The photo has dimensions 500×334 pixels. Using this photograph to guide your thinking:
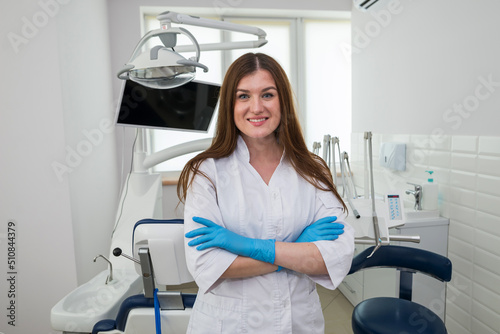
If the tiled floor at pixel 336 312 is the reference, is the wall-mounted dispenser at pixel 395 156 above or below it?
above

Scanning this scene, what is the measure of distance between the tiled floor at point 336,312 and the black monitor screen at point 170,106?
154 cm

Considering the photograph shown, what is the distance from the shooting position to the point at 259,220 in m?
1.06

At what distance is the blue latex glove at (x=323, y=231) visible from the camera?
3.32ft

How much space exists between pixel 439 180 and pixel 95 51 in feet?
8.39

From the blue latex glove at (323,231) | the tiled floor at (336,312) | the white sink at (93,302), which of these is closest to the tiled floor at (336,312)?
the tiled floor at (336,312)

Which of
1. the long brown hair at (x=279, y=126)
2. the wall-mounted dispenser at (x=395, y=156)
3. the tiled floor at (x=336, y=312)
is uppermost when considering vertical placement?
the long brown hair at (x=279, y=126)

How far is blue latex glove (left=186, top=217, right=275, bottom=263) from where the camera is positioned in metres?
0.96

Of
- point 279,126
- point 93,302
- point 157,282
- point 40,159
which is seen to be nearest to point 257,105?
point 279,126

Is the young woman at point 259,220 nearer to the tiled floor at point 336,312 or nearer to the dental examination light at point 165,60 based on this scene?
the dental examination light at point 165,60

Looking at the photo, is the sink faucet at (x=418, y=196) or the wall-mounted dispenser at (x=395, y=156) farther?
the wall-mounted dispenser at (x=395, y=156)

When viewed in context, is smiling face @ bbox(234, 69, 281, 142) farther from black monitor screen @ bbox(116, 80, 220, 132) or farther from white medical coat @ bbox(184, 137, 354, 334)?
black monitor screen @ bbox(116, 80, 220, 132)

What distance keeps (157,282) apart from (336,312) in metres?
1.80

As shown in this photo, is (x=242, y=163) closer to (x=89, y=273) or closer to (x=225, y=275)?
(x=225, y=275)

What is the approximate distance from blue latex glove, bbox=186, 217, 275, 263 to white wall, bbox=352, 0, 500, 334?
4.59ft
